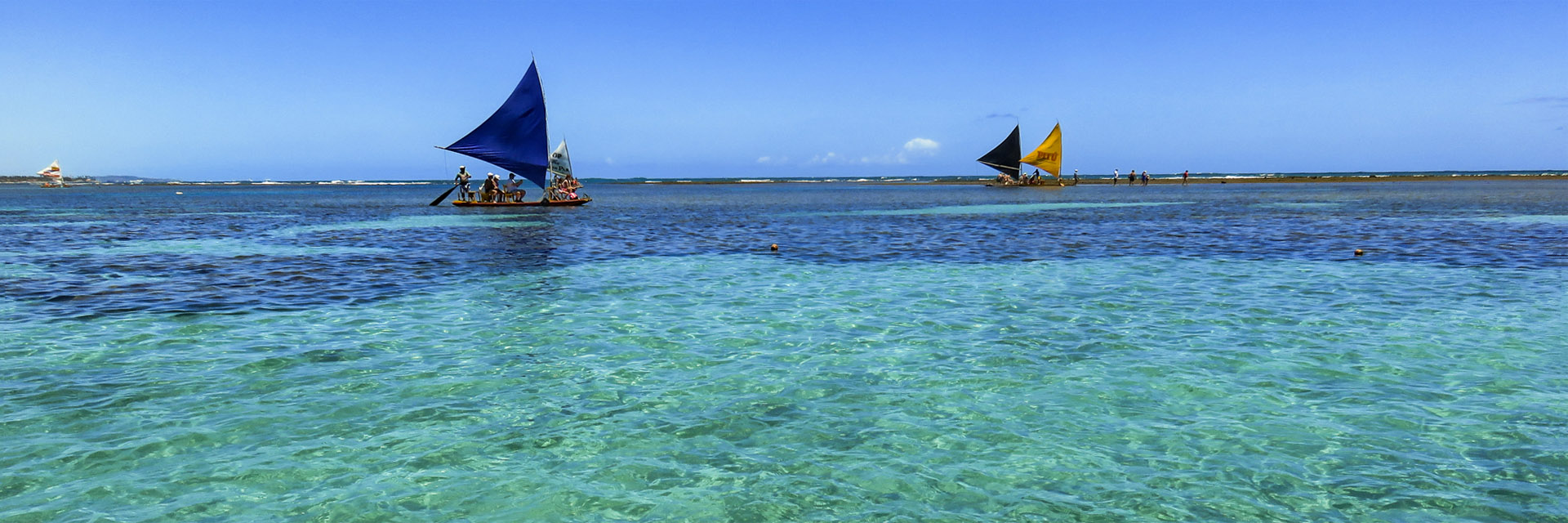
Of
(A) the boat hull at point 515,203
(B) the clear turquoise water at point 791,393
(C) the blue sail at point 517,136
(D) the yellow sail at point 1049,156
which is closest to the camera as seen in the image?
(B) the clear turquoise water at point 791,393

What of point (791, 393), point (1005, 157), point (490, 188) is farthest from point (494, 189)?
point (1005, 157)

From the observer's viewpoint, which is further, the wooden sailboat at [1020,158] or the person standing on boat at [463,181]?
the wooden sailboat at [1020,158]

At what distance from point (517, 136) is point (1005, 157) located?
61.1 meters

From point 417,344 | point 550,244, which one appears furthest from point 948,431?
point 550,244

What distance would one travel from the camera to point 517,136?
47062 mm

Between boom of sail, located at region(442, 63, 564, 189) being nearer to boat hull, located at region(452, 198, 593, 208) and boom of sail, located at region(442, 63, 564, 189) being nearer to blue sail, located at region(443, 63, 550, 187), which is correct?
blue sail, located at region(443, 63, 550, 187)

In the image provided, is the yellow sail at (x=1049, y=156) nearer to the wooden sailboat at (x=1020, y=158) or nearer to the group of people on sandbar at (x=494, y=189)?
the wooden sailboat at (x=1020, y=158)

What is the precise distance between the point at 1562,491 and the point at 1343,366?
3.68 metres

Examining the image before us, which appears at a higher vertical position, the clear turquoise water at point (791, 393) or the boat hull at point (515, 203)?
the boat hull at point (515, 203)

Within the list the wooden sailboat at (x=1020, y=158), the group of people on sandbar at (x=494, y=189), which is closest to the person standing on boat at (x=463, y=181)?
the group of people on sandbar at (x=494, y=189)

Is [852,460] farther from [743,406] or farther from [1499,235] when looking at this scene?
[1499,235]

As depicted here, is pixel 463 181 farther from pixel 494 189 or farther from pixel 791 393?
pixel 791 393

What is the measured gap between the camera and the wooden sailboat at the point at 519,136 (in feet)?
151

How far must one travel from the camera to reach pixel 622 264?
20.7 m
